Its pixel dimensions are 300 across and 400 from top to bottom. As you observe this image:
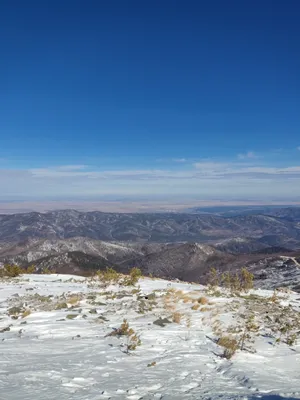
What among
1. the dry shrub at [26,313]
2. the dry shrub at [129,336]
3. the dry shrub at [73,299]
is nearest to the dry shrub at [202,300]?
the dry shrub at [129,336]

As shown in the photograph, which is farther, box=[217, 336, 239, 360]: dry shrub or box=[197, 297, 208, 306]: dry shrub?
box=[197, 297, 208, 306]: dry shrub

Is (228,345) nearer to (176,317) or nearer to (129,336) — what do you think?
(129,336)

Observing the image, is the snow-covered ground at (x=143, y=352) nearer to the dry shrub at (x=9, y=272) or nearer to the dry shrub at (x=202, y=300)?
the dry shrub at (x=202, y=300)

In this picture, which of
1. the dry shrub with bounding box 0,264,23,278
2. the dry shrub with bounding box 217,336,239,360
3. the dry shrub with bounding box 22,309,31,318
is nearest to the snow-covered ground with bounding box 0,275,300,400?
the dry shrub with bounding box 22,309,31,318

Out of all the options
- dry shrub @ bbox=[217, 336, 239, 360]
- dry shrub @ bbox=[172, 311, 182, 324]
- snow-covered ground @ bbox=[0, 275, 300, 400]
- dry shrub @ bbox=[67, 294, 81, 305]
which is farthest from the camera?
dry shrub @ bbox=[67, 294, 81, 305]

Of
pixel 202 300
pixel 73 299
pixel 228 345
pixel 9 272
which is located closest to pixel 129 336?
pixel 228 345

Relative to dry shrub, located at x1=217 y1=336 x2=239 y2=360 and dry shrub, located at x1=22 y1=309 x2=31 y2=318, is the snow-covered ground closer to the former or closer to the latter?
dry shrub, located at x1=22 y1=309 x2=31 y2=318

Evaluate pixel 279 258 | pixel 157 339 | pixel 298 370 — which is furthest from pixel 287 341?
pixel 279 258

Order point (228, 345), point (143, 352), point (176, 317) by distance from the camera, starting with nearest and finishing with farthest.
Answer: point (143, 352) → point (228, 345) → point (176, 317)
